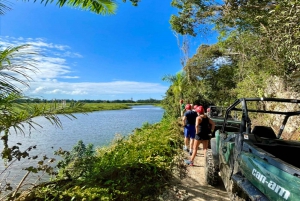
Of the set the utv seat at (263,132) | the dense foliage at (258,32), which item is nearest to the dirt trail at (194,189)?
the utv seat at (263,132)

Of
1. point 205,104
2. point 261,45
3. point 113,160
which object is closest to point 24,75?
point 113,160

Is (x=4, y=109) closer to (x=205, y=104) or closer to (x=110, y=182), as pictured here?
(x=110, y=182)

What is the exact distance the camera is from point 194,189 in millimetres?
4668

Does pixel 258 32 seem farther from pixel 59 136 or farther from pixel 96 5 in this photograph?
pixel 59 136

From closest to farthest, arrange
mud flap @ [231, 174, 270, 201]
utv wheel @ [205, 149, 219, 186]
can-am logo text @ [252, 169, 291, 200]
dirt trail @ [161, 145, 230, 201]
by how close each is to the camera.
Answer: can-am logo text @ [252, 169, 291, 200] < mud flap @ [231, 174, 270, 201] < dirt trail @ [161, 145, 230, 201] < utv wheel @ [205, 149, 219, 186]

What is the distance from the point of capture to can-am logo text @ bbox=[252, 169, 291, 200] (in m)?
1.74

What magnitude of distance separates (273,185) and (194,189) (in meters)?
2.97

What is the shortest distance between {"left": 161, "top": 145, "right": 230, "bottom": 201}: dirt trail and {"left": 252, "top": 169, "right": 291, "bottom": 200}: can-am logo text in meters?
2.22

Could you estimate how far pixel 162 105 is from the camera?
2297cm

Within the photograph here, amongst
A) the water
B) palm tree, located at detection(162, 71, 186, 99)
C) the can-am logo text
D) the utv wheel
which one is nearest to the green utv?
the can-am logo text

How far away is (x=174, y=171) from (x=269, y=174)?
371 cm

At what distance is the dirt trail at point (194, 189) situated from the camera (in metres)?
4.25

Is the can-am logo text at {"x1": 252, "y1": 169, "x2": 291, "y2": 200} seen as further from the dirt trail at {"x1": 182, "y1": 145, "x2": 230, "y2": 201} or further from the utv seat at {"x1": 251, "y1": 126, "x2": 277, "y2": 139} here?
the dirt trail at {"x1": 182, "y1": 145, "x2": 230, "y2": 201}

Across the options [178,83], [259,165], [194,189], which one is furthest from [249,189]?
[178,83]
